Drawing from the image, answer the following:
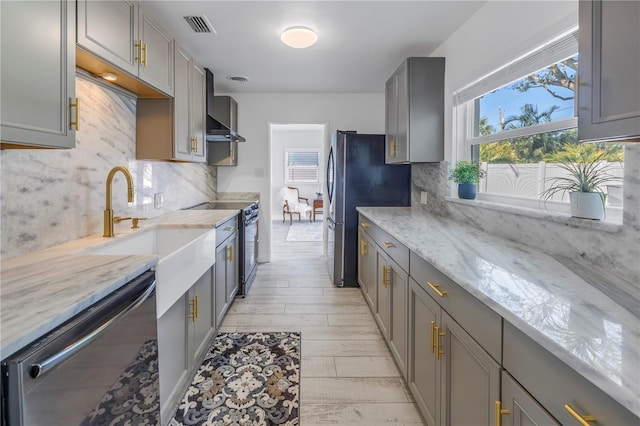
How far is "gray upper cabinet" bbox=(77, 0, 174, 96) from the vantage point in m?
1.53

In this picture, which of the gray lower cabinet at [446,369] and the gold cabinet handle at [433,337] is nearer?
the gray lower cabinet at [446,369]

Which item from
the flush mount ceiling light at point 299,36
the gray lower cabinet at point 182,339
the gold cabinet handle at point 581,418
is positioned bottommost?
the gray lower cabinet at point 182,339

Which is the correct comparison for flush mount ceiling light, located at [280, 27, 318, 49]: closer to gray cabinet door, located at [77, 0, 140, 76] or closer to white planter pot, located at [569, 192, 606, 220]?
gray cabinet door, located at [77, 0, 140, 76]

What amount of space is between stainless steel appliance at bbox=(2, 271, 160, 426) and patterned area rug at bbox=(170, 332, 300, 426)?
489 mm

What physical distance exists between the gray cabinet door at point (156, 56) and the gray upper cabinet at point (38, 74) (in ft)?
2.25

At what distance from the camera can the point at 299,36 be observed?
2.54 metres

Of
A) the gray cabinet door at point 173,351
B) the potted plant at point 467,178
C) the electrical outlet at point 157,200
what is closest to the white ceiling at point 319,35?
the potted plant at point 467,178

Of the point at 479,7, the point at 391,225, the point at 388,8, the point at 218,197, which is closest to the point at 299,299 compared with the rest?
the point at 391,225

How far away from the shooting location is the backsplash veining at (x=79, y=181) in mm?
1398

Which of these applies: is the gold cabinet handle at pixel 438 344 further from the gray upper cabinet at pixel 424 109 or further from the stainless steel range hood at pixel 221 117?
the stainless steel range hood at pixel 221 117

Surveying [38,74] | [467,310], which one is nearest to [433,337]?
[467,310]

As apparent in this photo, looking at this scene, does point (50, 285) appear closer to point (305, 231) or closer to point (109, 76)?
point (109, 76)

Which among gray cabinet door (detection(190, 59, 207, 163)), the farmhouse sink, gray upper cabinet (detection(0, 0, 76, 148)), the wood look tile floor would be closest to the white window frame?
the wood look tile floor

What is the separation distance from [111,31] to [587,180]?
7.87ft
